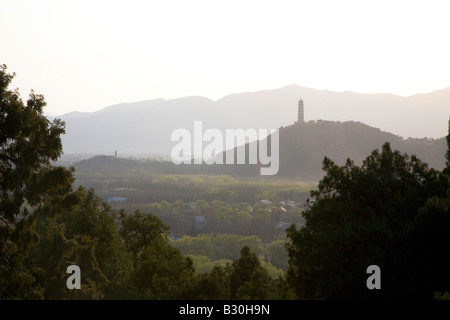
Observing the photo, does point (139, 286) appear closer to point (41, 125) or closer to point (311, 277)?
point (311, 277)

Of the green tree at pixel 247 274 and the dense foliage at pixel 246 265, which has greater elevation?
the dense foliage at pixel 246 265

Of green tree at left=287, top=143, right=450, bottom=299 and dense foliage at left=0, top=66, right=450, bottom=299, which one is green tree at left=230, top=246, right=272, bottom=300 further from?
green tree at left=287, top=143, right=450, bottom=299

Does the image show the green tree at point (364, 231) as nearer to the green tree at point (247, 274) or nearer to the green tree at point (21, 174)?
the green tree at point (247, 274)

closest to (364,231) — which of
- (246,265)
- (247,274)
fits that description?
(247,274)

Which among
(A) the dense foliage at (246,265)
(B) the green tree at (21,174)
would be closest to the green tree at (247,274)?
(A) the dense foliage at (246,265)

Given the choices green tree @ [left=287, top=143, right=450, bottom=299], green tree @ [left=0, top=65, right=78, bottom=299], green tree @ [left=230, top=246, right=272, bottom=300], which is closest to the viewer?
green tree @ [left=0, top=65, right=78, bottom=299]

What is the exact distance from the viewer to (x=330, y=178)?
773 inches

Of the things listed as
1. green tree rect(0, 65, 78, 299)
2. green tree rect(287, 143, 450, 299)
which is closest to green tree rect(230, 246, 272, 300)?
green tree rect(287, 143, 450, 299)

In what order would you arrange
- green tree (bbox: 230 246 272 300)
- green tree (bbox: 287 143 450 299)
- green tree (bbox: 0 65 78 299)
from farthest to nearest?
green tree (bbox: 230 246 272 300), green tree (bbox: 287 143 450 299), green tree (bbox: 0 65 78 299)

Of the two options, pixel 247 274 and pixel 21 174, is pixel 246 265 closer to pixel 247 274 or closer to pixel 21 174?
pixel 247 274

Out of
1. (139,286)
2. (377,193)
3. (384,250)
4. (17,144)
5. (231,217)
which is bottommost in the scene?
(231,217)
